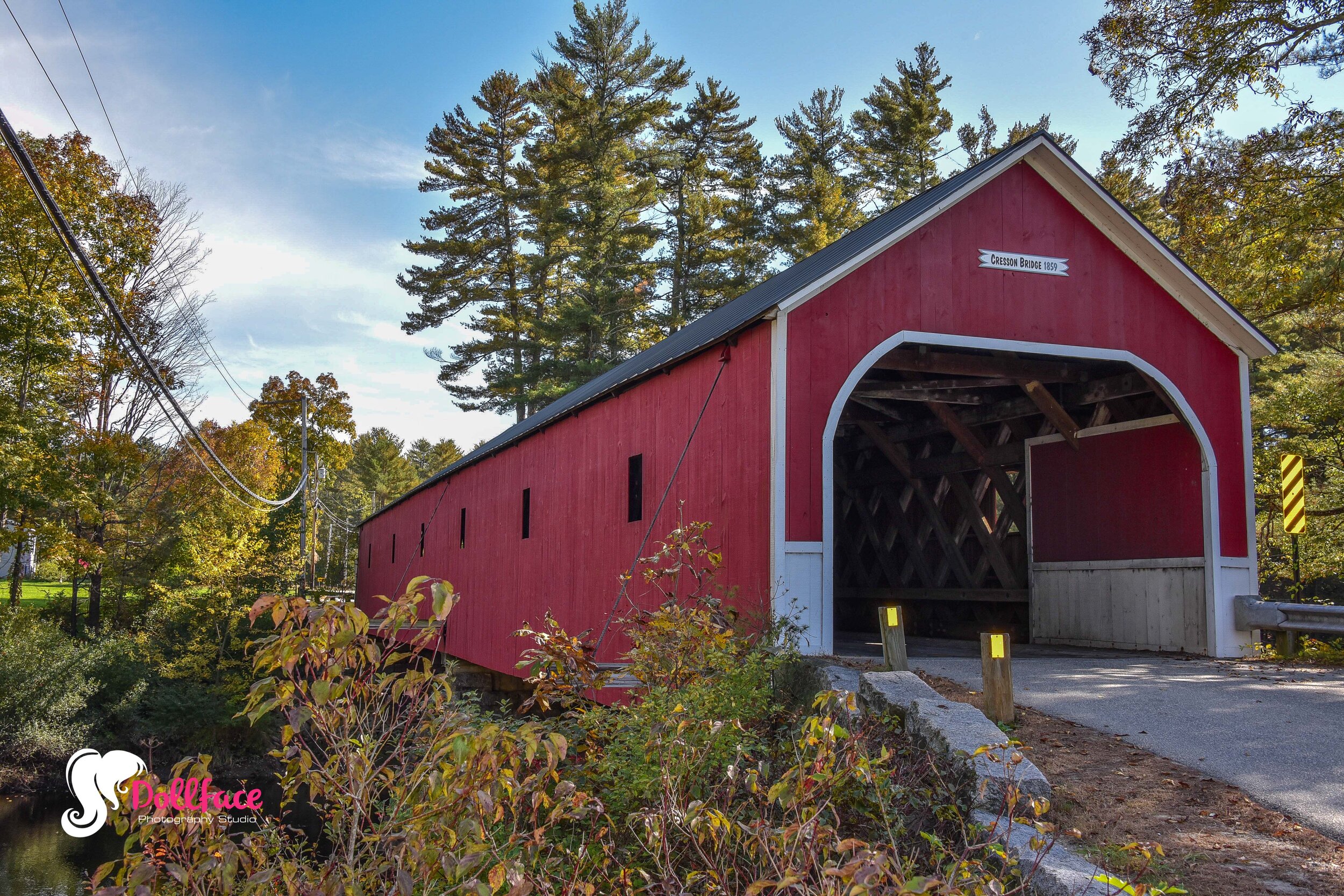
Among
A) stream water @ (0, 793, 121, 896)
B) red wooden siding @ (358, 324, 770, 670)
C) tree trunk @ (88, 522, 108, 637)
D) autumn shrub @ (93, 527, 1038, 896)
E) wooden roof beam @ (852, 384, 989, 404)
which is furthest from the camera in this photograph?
tree trunk @ (88, 522, 108, 637)

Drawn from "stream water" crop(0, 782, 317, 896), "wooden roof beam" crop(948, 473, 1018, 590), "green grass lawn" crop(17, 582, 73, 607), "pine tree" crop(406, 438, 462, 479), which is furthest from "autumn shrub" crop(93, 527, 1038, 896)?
"pine tree" crop(406, 438, 462, 479)

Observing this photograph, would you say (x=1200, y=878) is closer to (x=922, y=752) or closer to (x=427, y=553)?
(x=922, y=752)

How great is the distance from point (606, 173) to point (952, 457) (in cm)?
1814

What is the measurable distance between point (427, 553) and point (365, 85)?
11.5m

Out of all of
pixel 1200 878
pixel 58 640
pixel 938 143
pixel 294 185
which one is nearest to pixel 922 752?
pixel 1200 878

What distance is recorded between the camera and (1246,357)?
32.2 ft

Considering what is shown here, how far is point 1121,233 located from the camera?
923cm

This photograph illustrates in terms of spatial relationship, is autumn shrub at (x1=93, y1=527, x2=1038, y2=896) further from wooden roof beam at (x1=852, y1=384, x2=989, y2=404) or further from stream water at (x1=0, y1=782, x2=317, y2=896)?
stream water at (x1=0, y1=782, x2=317, y2=896)

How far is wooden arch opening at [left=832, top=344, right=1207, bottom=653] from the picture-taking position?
32.2 feet

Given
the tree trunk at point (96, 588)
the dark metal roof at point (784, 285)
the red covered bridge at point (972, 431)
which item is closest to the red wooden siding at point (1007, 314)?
the red covered bridge at point (972, 431)

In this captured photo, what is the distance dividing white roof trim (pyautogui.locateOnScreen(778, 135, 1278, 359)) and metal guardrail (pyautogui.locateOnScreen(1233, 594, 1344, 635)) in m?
2.43

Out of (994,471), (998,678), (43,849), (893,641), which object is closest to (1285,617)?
(994,471)

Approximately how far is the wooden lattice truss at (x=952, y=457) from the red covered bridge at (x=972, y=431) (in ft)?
0.13

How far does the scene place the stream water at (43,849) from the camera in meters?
12.6
